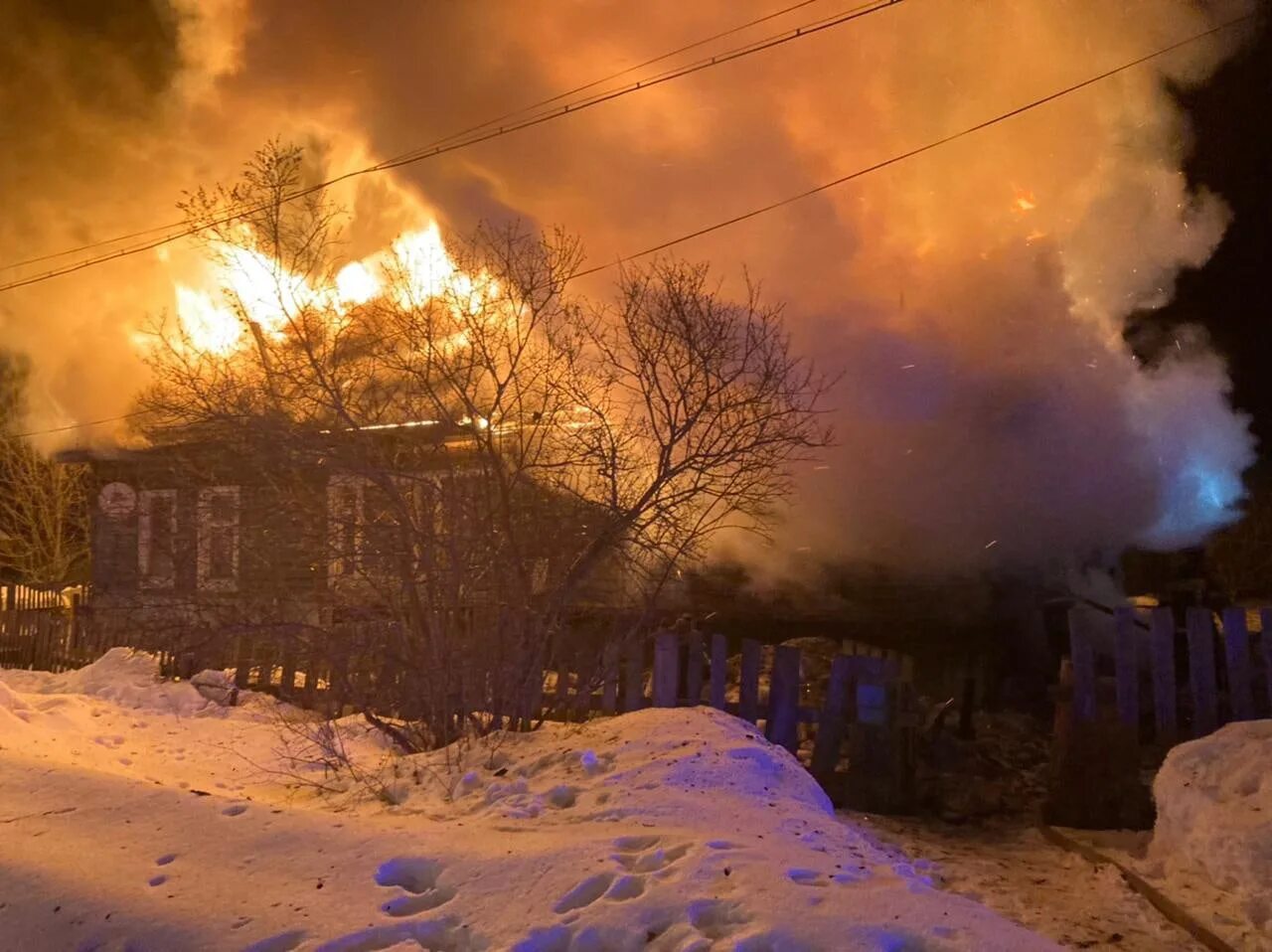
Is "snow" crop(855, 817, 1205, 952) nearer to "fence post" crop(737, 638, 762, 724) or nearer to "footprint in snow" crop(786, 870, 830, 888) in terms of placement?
"fence post" crop(737, 638, 762, 724)

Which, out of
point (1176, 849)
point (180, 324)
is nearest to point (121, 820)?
point (180, 324)

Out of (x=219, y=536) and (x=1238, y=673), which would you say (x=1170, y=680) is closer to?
(x=1238, y=673)

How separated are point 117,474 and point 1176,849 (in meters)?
18.4

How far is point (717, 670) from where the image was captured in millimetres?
7465

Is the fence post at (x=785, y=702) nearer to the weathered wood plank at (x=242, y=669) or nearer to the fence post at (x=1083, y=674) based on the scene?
the fence post at (x=1083, y=674)

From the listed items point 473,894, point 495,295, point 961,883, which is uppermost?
point 495,295

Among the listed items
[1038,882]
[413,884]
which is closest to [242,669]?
[413,884]

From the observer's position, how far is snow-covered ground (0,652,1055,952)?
304 centimetres

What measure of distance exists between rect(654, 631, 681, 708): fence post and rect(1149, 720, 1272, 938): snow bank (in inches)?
132

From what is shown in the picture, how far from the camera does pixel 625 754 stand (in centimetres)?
529

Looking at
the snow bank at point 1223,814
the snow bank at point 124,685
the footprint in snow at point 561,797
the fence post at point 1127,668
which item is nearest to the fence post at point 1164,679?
the fence post at point 1127,668

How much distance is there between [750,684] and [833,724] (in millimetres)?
686

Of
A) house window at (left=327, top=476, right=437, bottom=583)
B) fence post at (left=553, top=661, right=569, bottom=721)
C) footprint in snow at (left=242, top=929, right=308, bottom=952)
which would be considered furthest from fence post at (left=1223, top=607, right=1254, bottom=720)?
footprint in snow at (left=242, top=929, right=308, bottom=952)

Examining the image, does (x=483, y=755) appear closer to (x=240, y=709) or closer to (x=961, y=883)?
(x=961, y=883)
